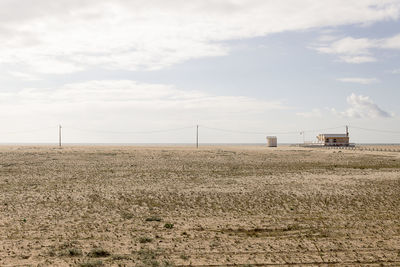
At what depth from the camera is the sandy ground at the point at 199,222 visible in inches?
463

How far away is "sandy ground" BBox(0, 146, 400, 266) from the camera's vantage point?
11750 mm

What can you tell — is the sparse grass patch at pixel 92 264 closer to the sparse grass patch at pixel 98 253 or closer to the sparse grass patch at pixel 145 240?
the sparse grass patch at pixel 98 253

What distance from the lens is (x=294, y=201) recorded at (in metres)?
20.9

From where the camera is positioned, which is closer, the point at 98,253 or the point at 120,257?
the point at 120,257

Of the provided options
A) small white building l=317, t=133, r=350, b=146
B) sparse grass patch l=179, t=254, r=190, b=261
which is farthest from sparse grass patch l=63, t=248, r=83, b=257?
small white building l=317, t=133, r=350, b=146

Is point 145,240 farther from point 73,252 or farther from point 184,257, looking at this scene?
point 73,252

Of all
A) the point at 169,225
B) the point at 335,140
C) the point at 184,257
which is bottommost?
the point at 184,257

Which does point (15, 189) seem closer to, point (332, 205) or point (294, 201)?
point (294, 201)

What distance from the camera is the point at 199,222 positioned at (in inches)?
637

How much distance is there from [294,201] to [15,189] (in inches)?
694

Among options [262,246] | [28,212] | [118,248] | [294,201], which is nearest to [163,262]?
[118,248]

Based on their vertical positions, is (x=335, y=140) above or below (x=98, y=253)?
above

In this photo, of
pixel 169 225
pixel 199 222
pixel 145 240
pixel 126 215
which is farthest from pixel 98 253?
pixel 126 215

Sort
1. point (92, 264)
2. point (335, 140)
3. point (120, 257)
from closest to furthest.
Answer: point (92, 264)
point (120, 257)
point (335, 140)
